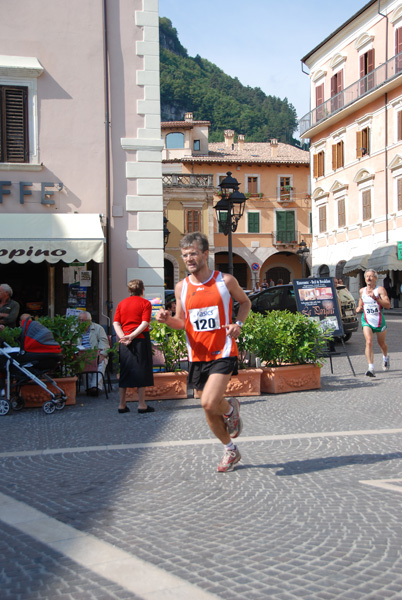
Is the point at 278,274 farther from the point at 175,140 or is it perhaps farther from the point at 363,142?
the point at 363,142

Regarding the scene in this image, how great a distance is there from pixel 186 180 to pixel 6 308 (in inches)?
1597

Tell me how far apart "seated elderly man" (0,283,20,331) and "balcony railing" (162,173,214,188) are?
39483 millimetres

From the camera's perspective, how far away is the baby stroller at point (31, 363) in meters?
8.69

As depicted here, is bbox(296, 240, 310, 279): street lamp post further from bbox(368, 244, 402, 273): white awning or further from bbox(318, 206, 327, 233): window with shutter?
bbox(368, 244, 402, 273): white awning

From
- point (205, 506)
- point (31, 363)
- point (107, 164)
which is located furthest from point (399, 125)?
point (205, 506)

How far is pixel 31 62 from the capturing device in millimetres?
13023

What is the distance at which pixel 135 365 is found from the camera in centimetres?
875

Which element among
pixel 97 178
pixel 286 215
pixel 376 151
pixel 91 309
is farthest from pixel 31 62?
pixel 286 215

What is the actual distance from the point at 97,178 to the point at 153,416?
21.2ft

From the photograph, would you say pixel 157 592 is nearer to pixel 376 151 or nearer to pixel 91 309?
pixel 91 309

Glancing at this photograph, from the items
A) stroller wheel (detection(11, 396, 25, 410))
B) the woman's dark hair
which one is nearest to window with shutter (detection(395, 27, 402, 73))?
the woman's dark hair

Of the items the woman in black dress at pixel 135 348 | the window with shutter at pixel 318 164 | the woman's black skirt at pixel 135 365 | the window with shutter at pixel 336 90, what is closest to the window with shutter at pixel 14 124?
the woman in black dress at pixel 135 348

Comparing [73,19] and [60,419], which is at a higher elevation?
[73,19]

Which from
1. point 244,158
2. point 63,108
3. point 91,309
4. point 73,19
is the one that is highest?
point 244,158
